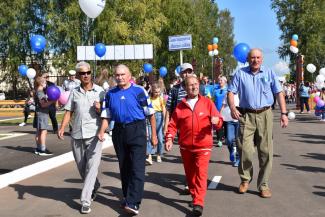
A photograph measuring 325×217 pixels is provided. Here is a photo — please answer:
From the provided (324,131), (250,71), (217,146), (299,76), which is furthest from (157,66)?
(250,71)

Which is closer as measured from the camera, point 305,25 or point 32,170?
point 32,170

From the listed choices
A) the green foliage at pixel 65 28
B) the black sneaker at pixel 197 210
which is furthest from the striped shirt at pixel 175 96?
the green foliage at pixel 65 28

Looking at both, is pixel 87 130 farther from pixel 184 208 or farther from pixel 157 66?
pixel 157 66

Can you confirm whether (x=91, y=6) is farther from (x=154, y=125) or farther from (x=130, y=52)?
(x=130, y=52)

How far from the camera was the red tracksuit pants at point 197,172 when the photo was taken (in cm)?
576

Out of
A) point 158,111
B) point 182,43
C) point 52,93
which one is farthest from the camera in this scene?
point 182,43

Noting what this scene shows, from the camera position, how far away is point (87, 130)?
20.3ft

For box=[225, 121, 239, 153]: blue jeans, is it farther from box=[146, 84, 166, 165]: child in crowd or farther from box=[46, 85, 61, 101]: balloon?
box=[46, 85, 61, 101]: balloon

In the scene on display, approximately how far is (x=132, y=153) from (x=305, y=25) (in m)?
58.4

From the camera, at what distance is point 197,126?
5867mm

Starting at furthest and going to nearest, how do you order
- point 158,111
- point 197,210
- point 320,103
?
point 320,103
point 158,111
point 197,210

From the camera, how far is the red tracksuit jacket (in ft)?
19.2

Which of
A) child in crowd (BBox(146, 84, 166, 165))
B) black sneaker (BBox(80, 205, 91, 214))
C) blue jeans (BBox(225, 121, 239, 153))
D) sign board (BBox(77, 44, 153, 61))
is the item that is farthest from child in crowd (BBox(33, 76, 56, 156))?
sign board (BBox(77, 44, 153, 61))

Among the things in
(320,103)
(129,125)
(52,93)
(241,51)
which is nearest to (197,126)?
(129,125)
